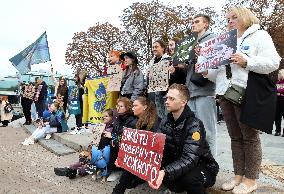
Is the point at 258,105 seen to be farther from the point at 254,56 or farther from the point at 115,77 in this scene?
the point at 115,77

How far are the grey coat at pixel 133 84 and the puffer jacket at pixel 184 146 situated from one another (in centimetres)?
189

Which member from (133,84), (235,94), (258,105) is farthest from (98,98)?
(258,105)

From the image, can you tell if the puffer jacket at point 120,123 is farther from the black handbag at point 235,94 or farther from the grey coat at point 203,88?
the black handbag at point 235,94

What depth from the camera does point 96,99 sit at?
7.62m

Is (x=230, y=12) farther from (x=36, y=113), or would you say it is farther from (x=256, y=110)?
(x=36, y=113)

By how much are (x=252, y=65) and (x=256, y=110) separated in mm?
438

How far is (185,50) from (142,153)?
166cm

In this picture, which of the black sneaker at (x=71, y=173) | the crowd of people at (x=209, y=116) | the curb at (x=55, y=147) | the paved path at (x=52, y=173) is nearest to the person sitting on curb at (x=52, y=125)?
the curb at (x=55, y=147)

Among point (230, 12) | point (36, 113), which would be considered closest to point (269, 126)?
point (230, 12)

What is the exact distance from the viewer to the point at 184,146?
354cm

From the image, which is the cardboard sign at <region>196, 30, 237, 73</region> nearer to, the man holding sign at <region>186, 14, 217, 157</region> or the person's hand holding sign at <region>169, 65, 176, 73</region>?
the man holding sign at <region>186, 14, 217, 157</region>

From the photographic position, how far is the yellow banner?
24.0ft

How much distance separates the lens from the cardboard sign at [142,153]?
3.41m

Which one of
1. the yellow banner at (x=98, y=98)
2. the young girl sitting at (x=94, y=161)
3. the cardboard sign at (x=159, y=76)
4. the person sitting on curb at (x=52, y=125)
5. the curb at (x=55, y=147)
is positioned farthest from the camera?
the person sitting on curb at (x=52, y=125)
